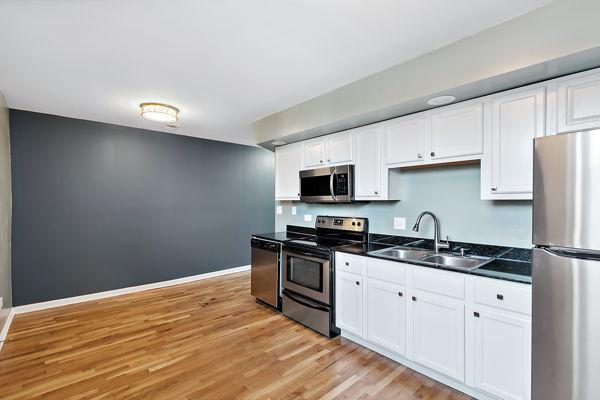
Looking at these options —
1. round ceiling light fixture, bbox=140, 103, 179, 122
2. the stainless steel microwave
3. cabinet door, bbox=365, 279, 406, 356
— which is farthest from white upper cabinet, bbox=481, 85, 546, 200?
round ceiling light fixture, bbox=140, 103, 179, 122

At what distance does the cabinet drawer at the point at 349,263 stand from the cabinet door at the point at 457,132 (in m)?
1.11

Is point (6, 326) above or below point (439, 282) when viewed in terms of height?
below

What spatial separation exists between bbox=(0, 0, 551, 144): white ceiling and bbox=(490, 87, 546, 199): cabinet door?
542mm

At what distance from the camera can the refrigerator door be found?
1.17m

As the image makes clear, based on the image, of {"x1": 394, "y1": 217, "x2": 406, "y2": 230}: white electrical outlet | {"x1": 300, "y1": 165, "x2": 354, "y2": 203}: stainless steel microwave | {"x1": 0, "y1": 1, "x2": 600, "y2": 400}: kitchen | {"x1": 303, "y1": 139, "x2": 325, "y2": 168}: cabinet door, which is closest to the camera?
{"x1": 0, "y1": 1, "x2": 600, "y2": 400}: kitchen

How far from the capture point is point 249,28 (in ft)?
6.06

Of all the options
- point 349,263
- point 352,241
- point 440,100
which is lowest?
point 349,263

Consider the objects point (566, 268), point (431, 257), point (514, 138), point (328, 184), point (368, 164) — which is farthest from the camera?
point (328, 184)

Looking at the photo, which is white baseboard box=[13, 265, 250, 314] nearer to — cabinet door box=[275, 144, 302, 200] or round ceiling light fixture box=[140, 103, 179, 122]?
cabinet door box=[275, 144, 302, 200]

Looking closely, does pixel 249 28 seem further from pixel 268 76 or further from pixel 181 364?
pixel 181 364

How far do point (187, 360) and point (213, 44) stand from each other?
2.57 meters

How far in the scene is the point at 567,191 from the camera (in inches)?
48.9

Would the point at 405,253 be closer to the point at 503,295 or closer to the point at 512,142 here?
the point at 503,295

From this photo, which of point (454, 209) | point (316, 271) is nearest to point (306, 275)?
point (316, 271)
